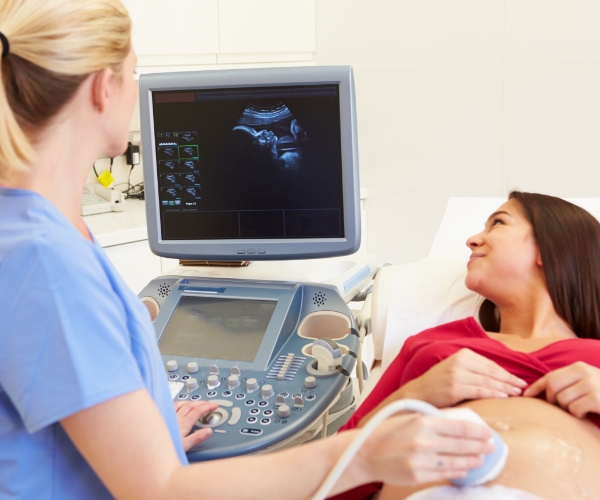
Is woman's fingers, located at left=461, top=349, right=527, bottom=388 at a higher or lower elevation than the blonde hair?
lower

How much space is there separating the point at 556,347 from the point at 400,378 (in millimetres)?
321

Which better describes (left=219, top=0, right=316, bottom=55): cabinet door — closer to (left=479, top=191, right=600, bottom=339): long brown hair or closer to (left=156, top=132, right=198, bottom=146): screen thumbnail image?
(left=156, top=132, right=198, bottom=146): screen thumbnail image

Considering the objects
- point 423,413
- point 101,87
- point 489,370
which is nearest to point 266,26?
point 489,370

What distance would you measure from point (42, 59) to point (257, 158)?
820mm

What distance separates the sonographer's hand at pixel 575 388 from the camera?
1.25 meters

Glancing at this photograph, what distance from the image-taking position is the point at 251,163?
1624 mm

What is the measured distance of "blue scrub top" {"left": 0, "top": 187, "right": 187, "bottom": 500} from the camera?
2.56ft

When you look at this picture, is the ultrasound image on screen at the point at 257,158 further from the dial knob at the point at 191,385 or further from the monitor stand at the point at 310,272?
the dial knob at the point at 191,385

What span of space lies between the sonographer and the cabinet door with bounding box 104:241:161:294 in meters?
1.87

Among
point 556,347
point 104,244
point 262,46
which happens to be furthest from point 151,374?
point 262,46

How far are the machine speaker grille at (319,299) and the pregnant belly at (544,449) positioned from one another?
0.44 m

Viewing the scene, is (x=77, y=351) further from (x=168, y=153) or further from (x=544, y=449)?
(x=168, y=153)

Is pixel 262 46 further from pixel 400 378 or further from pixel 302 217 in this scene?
pixel 400 378

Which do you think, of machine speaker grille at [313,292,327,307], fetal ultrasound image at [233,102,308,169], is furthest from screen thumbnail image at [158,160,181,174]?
machine speaker grille at [313,292,327,307]
